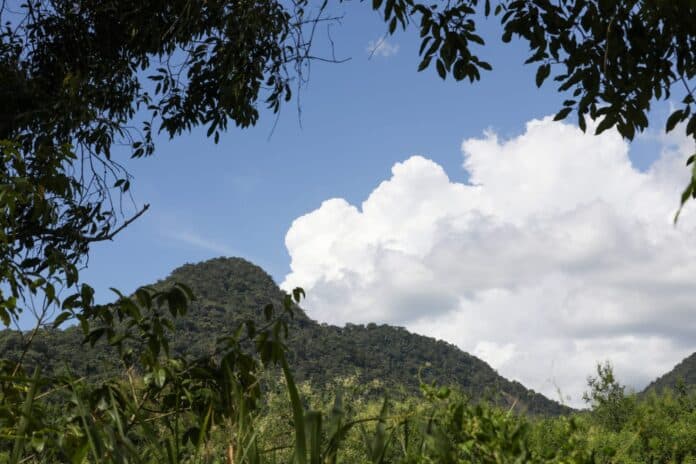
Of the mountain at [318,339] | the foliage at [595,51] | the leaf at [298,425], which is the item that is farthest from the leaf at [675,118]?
the mountain at [318,339]

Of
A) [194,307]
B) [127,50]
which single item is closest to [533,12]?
[127,50]

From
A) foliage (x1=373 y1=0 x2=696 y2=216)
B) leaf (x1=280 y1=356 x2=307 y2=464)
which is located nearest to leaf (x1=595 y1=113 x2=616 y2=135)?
foliage (x1=373 y1=0 x2=696 y2=216)

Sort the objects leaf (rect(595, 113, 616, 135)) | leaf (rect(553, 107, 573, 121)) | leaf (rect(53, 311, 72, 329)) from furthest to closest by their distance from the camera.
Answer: leaf (rect(553, 107, 573, 121)) < leaf (rect(595, 113, 616, 135)) < leaf (rect(53, 311, 72, 329))

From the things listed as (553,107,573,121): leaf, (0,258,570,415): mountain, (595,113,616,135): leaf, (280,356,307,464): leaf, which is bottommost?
(280,356,307,464): leaf

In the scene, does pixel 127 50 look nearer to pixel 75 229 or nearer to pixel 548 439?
pixel 75 229

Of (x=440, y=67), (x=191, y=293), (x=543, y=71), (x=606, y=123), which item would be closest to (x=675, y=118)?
(x=606, y=123)

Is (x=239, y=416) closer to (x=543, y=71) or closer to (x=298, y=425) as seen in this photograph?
(x=298, y=425)

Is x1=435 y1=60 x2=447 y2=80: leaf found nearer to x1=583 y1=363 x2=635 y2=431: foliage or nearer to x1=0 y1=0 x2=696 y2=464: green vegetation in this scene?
x1=0 y1=0 x2=696 y2=464: green vegetation

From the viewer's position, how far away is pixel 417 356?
63406 mm

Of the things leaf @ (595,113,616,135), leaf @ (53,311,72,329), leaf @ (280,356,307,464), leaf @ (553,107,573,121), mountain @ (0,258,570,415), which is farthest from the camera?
mountain @ (0,258,570,415)

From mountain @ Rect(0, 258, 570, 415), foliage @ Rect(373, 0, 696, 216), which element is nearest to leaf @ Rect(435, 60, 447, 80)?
foliage @ Rect(373, 0, 696, 216)

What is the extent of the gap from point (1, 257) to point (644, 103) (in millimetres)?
4431

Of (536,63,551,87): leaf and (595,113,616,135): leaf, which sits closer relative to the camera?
(595,113,616,135): leaf

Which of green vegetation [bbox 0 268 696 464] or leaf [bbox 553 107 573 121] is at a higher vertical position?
leaf [bbox 553 107 573 121]
